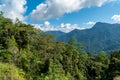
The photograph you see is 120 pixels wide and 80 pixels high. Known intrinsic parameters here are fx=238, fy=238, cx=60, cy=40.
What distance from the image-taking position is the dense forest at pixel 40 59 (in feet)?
114

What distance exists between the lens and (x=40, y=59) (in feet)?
156

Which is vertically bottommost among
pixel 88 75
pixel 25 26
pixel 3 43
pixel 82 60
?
pixel 88 75

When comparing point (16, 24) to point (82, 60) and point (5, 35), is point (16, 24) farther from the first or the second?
point (82, 60)

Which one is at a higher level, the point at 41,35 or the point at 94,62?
the point at 41,35

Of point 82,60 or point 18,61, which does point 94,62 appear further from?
point 18,61

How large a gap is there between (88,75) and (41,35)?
24.5 m

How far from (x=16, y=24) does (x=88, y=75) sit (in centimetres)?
3601

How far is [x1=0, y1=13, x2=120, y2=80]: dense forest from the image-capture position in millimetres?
34625

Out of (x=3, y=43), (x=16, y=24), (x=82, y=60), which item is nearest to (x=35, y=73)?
(x=3, y=43)

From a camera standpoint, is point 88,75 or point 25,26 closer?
point 25,26

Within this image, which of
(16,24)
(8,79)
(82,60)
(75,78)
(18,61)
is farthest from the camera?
(82,60)

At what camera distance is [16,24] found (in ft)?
146

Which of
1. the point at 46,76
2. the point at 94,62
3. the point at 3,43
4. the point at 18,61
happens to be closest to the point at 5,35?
the point at 3,43

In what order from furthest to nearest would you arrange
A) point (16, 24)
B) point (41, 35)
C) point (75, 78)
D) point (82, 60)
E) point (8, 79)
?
point (82, 60), point (75, 78), point (41, 35), point (16, 24), point (8, 79)
